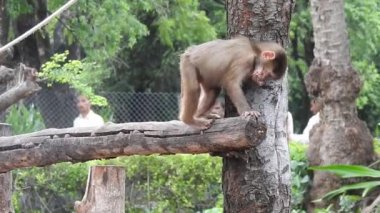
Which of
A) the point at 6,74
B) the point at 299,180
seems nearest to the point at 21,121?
the point at 299,180

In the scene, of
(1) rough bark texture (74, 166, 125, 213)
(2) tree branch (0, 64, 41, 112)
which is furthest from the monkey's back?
(2) tree branch (0, 64, 41, 112)

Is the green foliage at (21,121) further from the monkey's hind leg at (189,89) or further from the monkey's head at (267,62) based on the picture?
the monkey's head at (267,62)

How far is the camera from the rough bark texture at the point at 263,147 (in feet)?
15.8

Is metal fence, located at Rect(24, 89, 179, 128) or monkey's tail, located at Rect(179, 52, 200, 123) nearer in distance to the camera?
monkey's tail, located at Rect(179, 52, 200, 123)

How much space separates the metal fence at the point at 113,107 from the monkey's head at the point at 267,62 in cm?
1144

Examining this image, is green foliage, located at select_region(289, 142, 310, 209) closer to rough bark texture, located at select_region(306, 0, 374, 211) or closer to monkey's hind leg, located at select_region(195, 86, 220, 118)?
rough bark texture, located at select_region(306, 0, 374, 211)

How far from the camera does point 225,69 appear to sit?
5.11 meters

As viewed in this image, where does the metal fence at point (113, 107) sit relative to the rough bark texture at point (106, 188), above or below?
above

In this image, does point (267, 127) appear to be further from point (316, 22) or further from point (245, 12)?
point (316, 22)

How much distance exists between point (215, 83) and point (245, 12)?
1.69ft

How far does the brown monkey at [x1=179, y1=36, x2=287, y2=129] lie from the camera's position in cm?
498

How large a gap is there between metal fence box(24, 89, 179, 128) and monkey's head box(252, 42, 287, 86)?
11436mm

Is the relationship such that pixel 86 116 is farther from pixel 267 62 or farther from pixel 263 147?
pixel 263 147

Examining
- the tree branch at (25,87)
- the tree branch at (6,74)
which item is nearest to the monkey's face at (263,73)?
the tree branch at (25,87)
